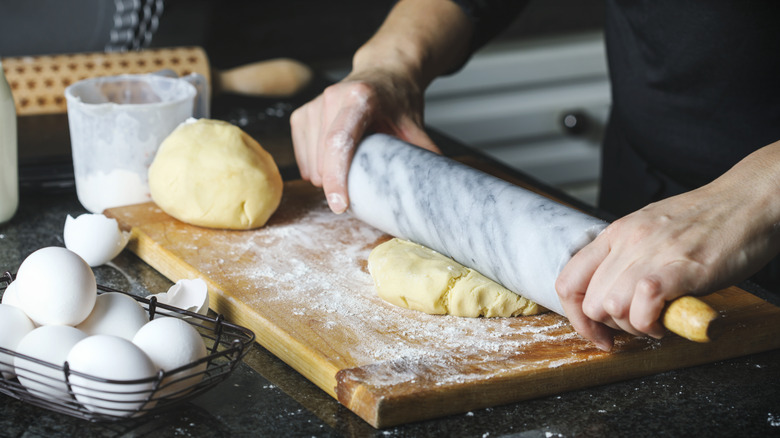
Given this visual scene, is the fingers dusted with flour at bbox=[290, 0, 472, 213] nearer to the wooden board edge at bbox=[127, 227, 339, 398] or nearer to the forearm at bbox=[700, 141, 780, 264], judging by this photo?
the wooden board edge at bbox=[127, 227, 339, 398]

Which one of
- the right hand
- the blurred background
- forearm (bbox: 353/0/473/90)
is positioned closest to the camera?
the right hand

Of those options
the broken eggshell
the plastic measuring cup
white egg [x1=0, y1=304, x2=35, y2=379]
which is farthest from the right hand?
white egg [x1=0, y1=304, x2=35, y2=379]

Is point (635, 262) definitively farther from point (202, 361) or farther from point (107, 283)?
point (107, 283)

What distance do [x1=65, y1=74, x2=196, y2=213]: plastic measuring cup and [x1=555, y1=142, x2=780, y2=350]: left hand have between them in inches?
34.4

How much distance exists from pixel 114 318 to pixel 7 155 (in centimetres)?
66

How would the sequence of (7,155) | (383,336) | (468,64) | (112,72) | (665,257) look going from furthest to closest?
(468,64), (112,72), (7,155), (383,336), (665,257)

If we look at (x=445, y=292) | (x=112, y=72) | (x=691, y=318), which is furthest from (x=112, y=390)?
(x=112, y=72)

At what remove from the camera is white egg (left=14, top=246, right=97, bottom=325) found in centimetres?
91

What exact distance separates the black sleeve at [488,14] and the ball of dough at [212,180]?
2.17 feet

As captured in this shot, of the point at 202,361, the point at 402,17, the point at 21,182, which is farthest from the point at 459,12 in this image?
the point at 202,361

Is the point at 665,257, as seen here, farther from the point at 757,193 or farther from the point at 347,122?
the point at 347,122

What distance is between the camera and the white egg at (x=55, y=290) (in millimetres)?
913

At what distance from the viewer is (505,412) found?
0.97 metres

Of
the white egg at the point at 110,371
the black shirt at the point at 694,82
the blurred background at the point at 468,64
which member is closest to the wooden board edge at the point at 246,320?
the white egg at the point at 110,371
